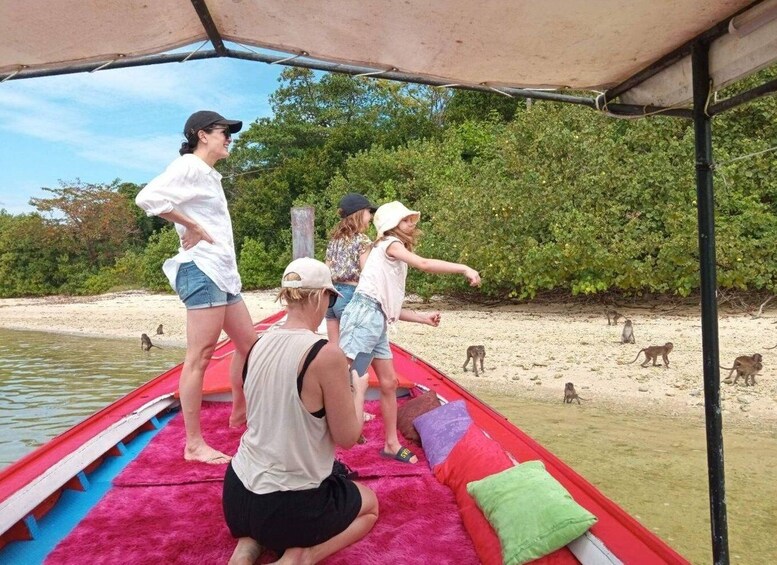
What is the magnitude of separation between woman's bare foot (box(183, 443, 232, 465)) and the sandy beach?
5.13 metres

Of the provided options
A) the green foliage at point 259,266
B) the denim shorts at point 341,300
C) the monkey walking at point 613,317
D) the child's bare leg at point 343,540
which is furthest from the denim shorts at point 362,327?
the green foliage at point 259,266

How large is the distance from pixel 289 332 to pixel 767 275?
11.0 m

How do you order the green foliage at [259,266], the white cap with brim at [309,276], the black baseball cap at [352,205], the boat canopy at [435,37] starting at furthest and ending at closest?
the green foliage at [259,266], the black baseball cap at [352,205], the white cap with brim at [309,276], the boat canopy at [435,37]

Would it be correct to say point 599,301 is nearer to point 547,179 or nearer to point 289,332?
point 547,179

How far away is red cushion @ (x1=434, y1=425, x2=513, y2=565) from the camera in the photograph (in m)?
2.28

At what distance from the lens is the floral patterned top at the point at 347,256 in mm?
3881

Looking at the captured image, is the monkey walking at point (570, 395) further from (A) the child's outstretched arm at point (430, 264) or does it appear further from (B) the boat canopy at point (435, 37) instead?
(B) the boat canopy at point (435, 37)

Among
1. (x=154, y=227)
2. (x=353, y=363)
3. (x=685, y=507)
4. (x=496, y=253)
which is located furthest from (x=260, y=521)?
(x=154, y=227)

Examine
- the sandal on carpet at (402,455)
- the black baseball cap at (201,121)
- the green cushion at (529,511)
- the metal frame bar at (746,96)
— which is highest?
the black baseball cap at (201,121)

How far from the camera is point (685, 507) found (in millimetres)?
4301

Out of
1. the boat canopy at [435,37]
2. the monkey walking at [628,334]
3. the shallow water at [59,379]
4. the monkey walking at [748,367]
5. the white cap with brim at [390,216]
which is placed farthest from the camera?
the monkey walking at [628,334]

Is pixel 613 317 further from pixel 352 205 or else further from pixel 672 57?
pixel 672 57

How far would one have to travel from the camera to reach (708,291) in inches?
92.2

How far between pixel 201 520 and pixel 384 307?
52.6 inches
